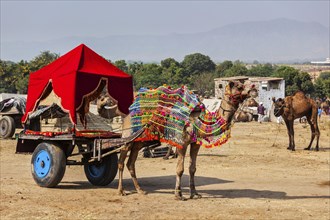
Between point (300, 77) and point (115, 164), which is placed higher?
point (300, 77)

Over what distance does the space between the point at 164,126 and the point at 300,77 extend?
7814 cm

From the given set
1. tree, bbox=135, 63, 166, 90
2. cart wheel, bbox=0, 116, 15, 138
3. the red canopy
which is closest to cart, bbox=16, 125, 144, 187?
the red canopy

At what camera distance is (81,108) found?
43.7 feet

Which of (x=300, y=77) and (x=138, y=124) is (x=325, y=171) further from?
(x=300, y=77)

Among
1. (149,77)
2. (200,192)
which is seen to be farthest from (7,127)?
(149,77)

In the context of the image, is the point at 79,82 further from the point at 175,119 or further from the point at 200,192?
the point at 200,192

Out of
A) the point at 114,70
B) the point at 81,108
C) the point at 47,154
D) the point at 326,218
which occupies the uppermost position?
the point at 114,70

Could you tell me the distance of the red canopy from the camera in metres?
12.5

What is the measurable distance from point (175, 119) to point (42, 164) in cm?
347

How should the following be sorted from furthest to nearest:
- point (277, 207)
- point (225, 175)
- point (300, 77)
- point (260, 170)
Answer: point (300, 77)
point (260, 170)
point (225, 175)
point (277, 207)

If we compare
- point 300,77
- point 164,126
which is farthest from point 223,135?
point 300,77

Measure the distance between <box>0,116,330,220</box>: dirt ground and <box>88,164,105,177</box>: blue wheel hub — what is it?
0.34 meters

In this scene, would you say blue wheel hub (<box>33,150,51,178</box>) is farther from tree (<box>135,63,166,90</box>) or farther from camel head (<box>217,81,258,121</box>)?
tree (<box>135,63,166,90</box>)

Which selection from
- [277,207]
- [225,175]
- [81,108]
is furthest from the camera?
[225,175]
